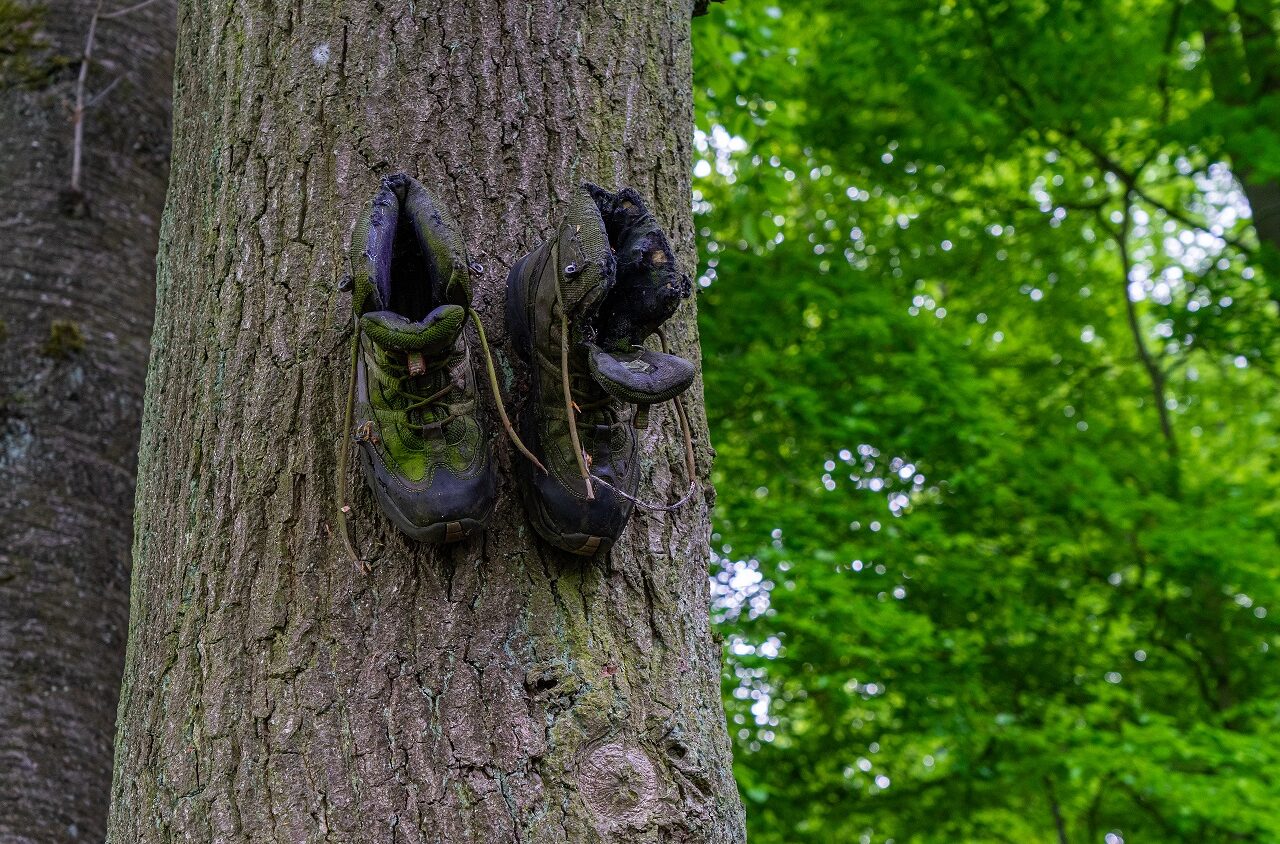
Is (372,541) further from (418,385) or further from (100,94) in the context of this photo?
(100,94)

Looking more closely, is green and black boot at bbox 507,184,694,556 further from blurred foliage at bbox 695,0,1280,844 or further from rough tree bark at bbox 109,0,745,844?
blurred foliage at bbox 695,0,1280,844

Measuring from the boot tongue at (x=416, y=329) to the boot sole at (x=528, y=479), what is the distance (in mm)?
193

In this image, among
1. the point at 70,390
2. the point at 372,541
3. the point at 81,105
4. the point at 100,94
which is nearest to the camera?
the point at 372,541

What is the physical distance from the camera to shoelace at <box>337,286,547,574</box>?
172cm

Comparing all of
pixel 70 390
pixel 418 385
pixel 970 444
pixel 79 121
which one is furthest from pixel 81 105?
pixel 970 444

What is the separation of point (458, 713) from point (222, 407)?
0.71 m

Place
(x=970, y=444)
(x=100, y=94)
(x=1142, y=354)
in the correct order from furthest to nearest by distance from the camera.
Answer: (x=1142, y=354) → (x=970, y=444) → (x=100, y=94)

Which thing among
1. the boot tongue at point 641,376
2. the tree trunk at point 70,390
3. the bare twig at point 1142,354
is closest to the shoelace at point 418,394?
the boot tongue at point 641,376

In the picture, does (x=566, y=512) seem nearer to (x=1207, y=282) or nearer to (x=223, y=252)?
(x=223, y=252)

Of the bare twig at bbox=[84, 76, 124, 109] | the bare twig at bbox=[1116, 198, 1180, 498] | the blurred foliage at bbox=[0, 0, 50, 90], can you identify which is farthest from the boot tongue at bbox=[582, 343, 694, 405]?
the bare twig at bbox=[1116, 198, 1180, 498]

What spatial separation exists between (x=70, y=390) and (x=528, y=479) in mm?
2245

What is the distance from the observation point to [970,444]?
646cm

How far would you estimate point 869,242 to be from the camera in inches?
322

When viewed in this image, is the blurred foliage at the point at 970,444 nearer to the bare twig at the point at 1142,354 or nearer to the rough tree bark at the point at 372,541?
the bare twig at the point at 1142,354
